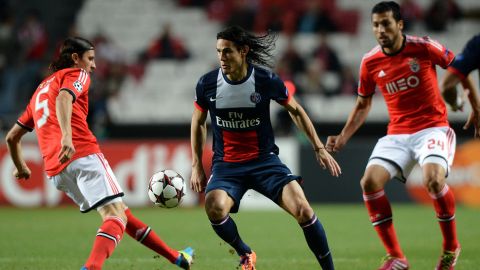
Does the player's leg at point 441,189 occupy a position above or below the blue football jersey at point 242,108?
below

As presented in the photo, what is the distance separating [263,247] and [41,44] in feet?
36.5

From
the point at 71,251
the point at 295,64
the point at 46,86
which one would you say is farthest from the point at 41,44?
the point at 46,86

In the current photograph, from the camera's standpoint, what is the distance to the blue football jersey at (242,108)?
6.54 meters

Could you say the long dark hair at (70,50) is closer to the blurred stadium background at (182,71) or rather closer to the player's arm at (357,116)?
the player's arm at (357,116)

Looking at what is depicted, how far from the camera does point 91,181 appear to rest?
623cm

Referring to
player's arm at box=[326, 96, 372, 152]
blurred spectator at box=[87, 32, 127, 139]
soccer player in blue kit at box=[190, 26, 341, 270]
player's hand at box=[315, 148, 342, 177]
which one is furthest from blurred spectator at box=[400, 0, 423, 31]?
player's hand at box=[315, 148, 342, 177]

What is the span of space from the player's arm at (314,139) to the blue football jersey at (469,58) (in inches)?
49.6

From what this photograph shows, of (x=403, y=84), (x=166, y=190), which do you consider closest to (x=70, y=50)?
(x=166, y=190)

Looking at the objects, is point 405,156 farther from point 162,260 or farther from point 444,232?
point 162,260

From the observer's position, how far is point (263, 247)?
923 cm

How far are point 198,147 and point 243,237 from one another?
376cm

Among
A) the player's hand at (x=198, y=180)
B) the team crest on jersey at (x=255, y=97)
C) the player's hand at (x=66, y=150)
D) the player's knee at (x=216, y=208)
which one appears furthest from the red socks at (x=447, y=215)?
the player's hand at (x=66, y=150)

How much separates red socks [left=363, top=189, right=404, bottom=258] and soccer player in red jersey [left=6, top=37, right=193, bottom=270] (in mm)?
1694

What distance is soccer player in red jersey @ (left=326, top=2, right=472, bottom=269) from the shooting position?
671 cm
